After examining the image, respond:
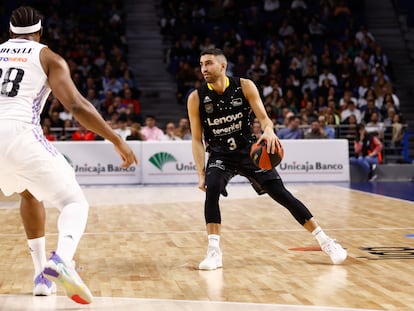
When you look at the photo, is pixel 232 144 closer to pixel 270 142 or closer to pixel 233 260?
pixel 270 142

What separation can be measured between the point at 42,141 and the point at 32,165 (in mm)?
224

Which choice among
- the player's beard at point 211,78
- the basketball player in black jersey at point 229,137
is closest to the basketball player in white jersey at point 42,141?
the player's beard at point 211,78

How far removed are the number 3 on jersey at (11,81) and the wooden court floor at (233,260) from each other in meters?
1.40

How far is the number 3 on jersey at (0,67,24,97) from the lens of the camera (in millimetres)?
5051

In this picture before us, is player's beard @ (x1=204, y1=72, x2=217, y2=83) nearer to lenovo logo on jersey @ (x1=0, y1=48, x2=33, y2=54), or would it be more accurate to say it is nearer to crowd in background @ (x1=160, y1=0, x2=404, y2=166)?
lenovo logo on jersey @ (x1=0, y1=48, x2=33, y2=54)

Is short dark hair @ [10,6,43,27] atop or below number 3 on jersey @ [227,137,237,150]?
atop

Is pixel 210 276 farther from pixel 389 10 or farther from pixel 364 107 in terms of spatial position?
pixel 389 10

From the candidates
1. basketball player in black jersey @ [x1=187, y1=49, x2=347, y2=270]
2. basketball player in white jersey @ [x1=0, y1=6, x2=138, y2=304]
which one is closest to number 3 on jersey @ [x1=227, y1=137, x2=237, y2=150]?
basketball player in black jersey @ [x1=187, y1=49, x2=347, y2=270]

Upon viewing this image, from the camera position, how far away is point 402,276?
6125mm

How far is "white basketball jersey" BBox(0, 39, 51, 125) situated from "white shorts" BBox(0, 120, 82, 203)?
0.12m

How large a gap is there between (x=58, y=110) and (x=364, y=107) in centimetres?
810

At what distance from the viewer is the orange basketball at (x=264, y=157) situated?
6.47 metres

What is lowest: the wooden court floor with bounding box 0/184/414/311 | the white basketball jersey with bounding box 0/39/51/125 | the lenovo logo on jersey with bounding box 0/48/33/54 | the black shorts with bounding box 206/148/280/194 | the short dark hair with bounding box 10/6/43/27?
the wooden court floor with bounding box 0/184/414/311

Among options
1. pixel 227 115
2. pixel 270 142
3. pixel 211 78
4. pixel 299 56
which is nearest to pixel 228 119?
pixel 227 115
